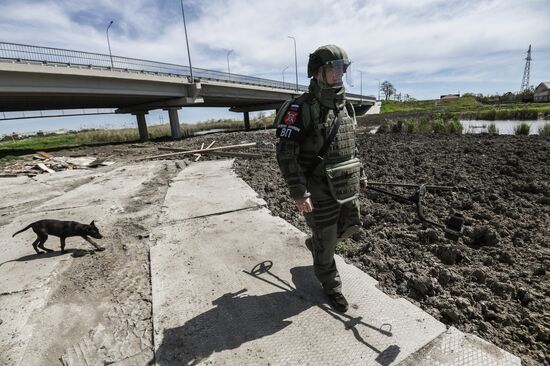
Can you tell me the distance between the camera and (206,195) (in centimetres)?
581

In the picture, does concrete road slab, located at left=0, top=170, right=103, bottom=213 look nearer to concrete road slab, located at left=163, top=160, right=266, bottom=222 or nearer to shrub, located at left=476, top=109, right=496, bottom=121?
concrete road slab, located at left=163, top=160, right=266, bottom=222

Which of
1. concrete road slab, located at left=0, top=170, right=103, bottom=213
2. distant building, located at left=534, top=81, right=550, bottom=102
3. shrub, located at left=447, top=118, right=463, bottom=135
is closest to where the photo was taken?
concrete road slab, located at left=0, top=170, right=103, bottom=213

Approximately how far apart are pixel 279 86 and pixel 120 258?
123ft

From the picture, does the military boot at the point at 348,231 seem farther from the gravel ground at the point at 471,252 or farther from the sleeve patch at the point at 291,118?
the sleeve patch at the point at 291,118

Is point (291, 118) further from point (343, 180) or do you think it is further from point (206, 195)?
point (206, 195)

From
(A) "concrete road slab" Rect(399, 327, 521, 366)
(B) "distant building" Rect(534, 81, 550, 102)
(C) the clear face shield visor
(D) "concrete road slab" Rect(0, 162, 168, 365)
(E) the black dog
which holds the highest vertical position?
(B) "distant building" Rect(534, 81, 550, 102)

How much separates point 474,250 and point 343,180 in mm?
2178

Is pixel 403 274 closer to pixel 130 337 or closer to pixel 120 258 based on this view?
pixel 130 337

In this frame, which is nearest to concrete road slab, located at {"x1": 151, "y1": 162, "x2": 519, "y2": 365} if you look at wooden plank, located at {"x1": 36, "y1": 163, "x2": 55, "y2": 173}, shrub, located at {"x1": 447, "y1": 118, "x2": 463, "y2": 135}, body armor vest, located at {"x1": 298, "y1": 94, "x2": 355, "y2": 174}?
body armor vest, located at {"x1": 298, "y1": 94, "x2": 355, "y2": 174}

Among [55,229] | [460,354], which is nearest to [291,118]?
[460,354]

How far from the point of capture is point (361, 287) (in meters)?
2.58

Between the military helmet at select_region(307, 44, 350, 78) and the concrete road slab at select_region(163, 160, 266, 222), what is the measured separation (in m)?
3.05

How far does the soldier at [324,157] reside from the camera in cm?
212

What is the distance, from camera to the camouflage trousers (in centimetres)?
229
